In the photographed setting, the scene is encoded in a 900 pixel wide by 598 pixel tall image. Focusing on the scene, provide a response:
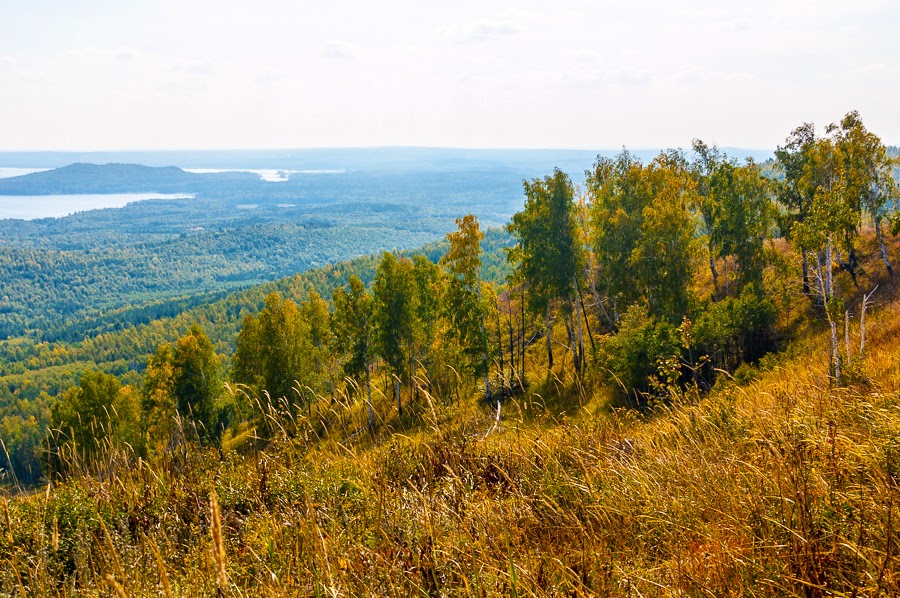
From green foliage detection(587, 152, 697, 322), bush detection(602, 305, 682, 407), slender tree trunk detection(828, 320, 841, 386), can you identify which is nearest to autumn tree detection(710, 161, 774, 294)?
green foliage detection(587, 152, 697, 322)

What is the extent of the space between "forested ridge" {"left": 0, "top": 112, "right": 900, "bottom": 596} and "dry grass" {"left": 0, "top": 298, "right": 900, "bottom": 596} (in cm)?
4

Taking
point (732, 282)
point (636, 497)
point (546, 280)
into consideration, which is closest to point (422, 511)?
point (636, 497)

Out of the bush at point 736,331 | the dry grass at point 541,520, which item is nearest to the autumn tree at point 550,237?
the bush at point 736,331

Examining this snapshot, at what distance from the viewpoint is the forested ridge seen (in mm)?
3529

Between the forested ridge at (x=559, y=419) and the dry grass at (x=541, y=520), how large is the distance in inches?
1.4

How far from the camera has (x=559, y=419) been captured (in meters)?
11.1

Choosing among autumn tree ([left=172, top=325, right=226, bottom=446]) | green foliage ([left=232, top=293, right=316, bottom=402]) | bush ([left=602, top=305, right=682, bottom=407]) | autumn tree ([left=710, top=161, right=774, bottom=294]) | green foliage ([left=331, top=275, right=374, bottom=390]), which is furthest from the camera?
autumn tree ([left=172, top=325, right=226, bottom=446])

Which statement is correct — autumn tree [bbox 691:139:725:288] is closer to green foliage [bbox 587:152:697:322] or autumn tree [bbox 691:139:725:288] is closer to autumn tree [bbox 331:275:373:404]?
green foliage [bbox 587:152:697:322]

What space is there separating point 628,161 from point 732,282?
1144 cm

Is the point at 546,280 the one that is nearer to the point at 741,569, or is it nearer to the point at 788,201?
the point at 788,201

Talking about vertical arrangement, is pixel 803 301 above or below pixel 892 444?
below

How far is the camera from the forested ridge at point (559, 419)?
139 inches

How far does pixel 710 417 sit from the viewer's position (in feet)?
19.9

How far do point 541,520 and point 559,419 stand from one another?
6.76 meters
